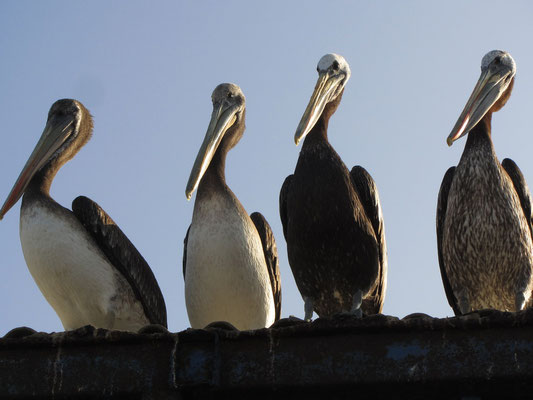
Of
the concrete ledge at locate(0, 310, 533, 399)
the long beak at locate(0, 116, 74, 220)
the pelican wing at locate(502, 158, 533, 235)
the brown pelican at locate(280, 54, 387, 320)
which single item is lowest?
the concrete ledge at locate(0, 310, 533, 399)

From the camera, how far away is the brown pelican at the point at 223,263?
338 inches

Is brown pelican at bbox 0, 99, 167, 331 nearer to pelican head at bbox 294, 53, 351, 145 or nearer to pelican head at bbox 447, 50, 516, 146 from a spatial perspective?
pelican head at bbox 294, 53, 351, 145

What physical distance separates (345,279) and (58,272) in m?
2.38

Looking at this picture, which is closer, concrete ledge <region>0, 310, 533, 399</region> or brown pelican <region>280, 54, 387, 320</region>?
concrete ledge <region>0, 310, 533, 399</region>

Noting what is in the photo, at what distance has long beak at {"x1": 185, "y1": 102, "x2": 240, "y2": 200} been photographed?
341 inches

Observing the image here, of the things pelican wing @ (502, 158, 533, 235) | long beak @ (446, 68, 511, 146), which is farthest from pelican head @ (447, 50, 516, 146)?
pelican wing @ (502, 158, 533, 235)

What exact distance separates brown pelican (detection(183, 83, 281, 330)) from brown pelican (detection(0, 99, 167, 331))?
47cm

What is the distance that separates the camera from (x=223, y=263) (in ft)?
28.1

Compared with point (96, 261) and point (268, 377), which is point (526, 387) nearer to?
point (268, 377)

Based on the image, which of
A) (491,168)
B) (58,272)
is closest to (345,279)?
(491,168)

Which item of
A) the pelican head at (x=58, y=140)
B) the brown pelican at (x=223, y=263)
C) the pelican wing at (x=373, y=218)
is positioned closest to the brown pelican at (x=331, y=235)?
the pelican wing at (x=373, y=218)

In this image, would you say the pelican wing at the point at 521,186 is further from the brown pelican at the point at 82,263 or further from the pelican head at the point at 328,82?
the brown pelican at the point at 82,263

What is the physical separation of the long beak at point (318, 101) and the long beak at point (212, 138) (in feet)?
3.37

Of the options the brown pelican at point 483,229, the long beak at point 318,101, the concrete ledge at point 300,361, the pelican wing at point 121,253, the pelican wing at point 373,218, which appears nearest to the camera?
the concrete ledge at point 300,361
